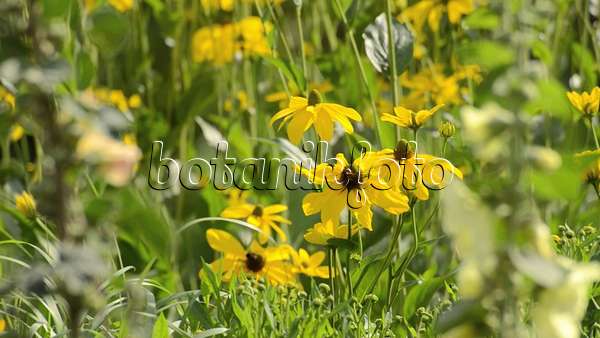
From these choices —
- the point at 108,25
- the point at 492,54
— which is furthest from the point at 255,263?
the point at 492,54

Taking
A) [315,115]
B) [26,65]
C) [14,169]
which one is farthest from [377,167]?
[14,169]

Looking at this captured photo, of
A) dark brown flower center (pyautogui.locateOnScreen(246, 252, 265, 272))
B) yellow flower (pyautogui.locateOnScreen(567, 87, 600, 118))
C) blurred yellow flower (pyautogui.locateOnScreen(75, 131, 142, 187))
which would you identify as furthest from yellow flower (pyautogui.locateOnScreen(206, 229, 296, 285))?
blurred yellow flower (pyautogui.locateOnScreen(75, 131, 142, 187))

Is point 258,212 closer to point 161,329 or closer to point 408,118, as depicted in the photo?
point 408,118

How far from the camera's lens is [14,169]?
1.84m

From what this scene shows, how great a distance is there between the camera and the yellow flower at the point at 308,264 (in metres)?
1.30

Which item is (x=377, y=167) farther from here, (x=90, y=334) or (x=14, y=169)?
(x=14, y=169)

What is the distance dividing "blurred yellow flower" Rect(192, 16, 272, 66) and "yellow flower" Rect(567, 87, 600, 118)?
26.3 inches

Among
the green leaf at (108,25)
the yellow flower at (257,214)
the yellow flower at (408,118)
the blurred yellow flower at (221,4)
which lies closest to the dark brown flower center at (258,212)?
the yellow flower at (257,214)

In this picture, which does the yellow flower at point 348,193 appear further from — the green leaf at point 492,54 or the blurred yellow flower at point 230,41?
the blurred yellow flower at point 230,41

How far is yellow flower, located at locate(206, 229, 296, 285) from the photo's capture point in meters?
1.30

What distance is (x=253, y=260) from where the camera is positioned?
4.28 ft

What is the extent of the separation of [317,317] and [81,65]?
40 cm

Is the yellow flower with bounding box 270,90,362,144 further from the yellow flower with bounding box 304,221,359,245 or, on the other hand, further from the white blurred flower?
the white blurred flower

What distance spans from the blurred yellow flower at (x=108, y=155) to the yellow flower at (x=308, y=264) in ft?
2.31
